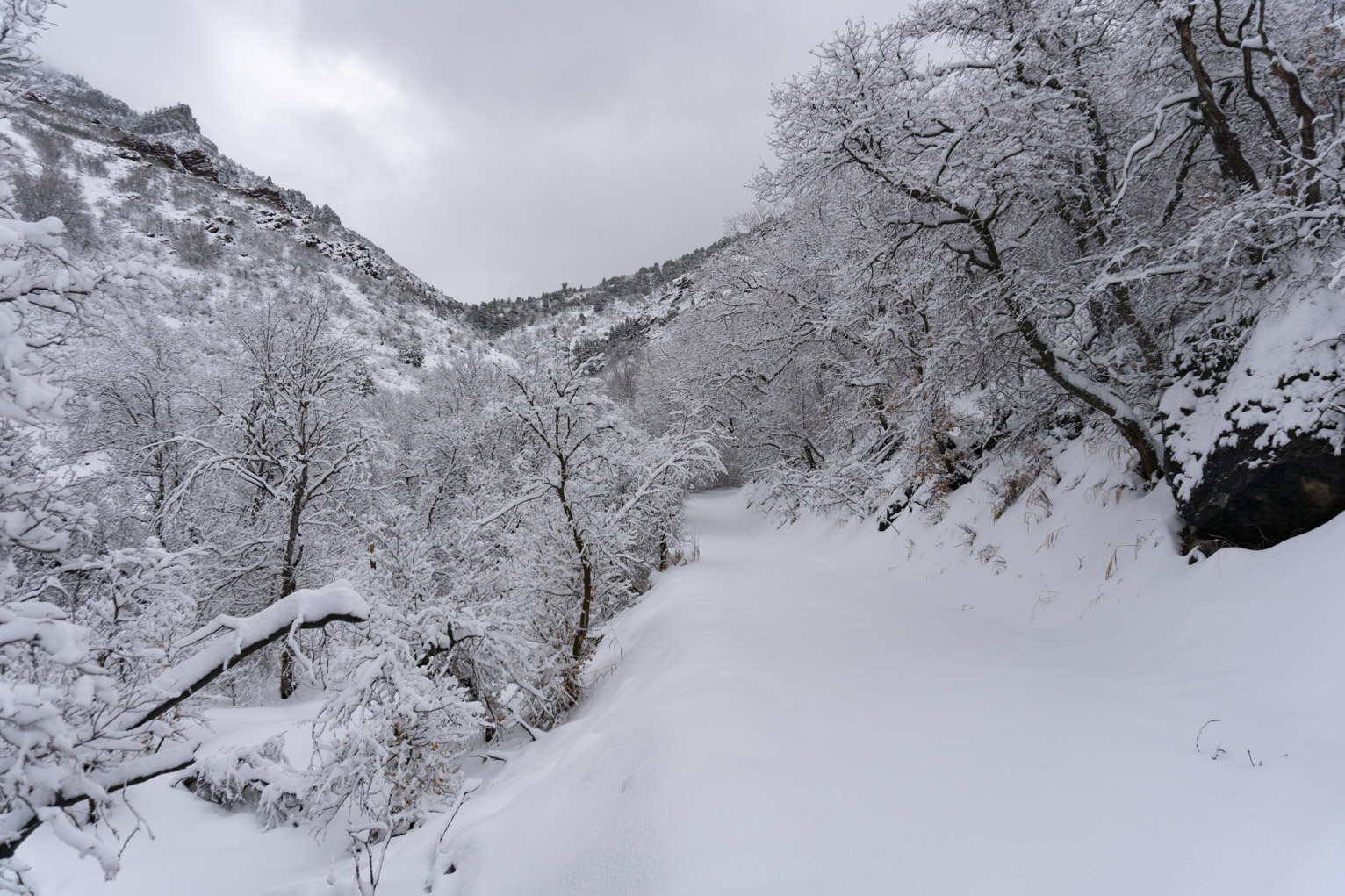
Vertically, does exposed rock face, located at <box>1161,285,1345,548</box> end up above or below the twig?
above

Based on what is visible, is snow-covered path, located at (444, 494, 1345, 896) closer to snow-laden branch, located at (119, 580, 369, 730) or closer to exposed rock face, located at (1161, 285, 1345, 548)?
exposed rock face, located at (1161, 285, 1345, 548)

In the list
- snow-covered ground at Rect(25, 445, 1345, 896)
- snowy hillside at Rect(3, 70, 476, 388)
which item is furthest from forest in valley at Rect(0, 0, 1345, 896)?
snowy hillside at Rect(3, 70, 476, 388)

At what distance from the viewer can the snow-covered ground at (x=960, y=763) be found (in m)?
1.81

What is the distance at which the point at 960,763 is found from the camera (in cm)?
242

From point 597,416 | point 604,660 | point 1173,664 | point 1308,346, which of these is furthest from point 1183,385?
point 604,660

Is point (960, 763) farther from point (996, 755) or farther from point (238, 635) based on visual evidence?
point (238, 635)

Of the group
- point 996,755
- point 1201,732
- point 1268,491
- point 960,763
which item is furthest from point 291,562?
point 1268,491

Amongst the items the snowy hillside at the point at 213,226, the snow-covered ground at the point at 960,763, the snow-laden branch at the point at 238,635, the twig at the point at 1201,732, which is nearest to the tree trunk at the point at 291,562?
the snow-covered ground at the point at 960,763

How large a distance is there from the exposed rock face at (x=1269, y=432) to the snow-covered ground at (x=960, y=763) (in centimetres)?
24

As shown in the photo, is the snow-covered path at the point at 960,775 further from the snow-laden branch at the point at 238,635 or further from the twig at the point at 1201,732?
the snow-laden branch at the point at 238,635

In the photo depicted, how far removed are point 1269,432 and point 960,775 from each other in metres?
3.11

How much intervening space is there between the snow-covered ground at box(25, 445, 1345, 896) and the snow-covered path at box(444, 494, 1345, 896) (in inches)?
0.4

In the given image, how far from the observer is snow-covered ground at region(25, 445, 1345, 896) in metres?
1.81

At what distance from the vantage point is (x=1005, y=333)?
179 inches
